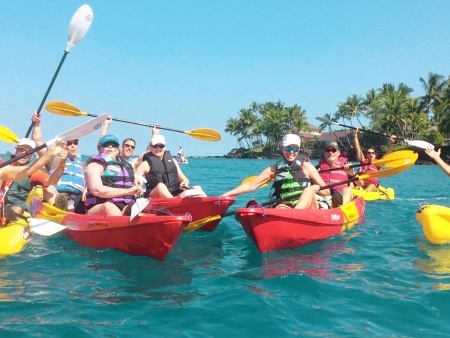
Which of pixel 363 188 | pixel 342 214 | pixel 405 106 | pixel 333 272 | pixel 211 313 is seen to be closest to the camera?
pixel 211 313

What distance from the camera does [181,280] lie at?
4977 millimetres

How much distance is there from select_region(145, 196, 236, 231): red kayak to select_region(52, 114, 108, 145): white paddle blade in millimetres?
1259

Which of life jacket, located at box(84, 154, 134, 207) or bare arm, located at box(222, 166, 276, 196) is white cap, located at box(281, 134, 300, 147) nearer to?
bare arm, located at box(222, 166, 276, 196)

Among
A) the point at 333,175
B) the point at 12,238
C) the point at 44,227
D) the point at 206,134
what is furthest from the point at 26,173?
the point at 333,175

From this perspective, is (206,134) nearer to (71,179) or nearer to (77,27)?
(71,179)

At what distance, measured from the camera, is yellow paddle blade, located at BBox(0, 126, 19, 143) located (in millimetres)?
6914

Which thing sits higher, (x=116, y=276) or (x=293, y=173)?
(x=293, y=173)

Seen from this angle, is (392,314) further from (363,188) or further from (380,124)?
(380,124)

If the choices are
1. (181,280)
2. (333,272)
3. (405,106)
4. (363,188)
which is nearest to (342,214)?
(333,272)

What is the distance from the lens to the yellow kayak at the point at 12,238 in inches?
228

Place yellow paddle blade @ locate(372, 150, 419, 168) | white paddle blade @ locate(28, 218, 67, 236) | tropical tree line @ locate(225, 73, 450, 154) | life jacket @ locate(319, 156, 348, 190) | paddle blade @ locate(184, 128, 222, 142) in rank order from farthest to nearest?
tropical tree line @ locate(225, 73, 450, 154) < paddle blade @ locate(184, 128, 222, 142) < life jacket @ locate(319, 156, 348, 190) < yellow paddle blade @ locate(372, 150, 419, 168) < white paddle blade @ locate(28, 218, 67, 236)

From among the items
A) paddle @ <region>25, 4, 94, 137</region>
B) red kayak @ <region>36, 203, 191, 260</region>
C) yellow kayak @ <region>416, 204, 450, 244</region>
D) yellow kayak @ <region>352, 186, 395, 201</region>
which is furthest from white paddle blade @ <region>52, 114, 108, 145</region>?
yellow kayak @ <region>352, 186, 395, 201</region>

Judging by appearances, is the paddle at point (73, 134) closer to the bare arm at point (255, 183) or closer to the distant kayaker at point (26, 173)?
the distant kayaker at point (26, 173)

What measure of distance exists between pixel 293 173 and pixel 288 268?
1.65m
